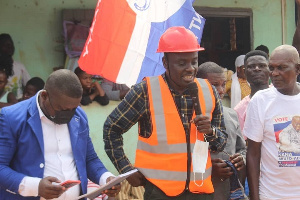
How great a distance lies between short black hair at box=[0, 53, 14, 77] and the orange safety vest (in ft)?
13.8

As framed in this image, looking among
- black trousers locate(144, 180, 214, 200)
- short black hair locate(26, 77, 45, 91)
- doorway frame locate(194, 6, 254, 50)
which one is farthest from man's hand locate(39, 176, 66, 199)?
doorway frame locate(194, 6, 254, 50)

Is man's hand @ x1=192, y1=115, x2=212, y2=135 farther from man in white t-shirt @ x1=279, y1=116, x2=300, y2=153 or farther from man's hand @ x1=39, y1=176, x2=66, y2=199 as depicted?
man's hand @ x1=39, y1=176, x2=66, y2=199

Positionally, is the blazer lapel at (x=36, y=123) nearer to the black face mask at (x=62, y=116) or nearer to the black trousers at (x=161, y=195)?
the black face mask at (x=62, y=116)

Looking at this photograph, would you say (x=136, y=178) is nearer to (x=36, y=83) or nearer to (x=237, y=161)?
(x=237, y=161)

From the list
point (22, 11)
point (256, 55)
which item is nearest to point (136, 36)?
point (256, 55)

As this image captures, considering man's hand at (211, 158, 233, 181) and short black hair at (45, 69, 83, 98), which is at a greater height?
short black hair at (45, 69, 83, 98)

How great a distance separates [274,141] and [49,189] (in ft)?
5.62

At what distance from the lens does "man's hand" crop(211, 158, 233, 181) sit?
4.48m

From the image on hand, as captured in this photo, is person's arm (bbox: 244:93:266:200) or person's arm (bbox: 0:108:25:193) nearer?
person's arm (bbox: 0:108:25:193)

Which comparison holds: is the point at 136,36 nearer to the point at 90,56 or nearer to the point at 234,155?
the point at 90,56

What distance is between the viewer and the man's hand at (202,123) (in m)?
4.06

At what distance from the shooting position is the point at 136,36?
18.6ft

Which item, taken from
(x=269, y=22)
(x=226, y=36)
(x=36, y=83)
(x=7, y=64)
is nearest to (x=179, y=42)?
(x=36, y=83)

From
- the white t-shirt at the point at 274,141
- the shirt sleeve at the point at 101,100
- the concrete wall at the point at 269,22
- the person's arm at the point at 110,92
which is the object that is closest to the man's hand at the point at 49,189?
the white t-shirt at the point at 274,141
